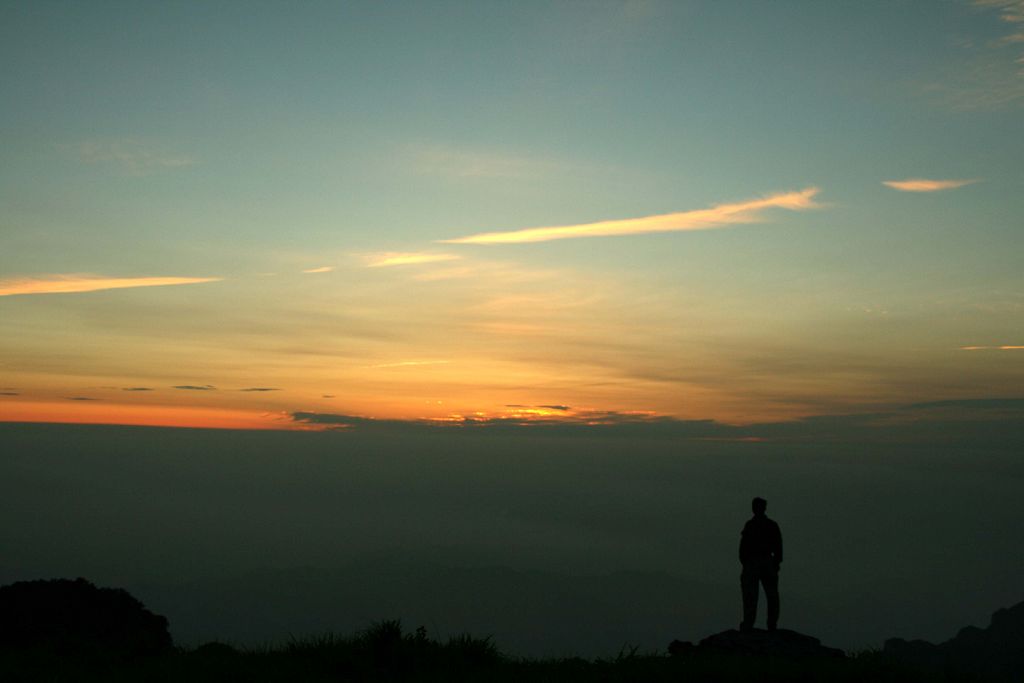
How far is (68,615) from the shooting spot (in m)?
21.4

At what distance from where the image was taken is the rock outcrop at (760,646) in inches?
534

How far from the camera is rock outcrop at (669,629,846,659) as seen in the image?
1357 cm

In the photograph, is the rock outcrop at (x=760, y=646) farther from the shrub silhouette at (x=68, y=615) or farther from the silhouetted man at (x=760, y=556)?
the shrub silhouette at (x=68, y=615)

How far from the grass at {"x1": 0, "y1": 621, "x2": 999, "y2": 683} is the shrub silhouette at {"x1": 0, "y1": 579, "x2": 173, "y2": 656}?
2.67m

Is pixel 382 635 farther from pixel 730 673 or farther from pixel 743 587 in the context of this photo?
pixel 743 587

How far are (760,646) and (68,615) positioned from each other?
18488 mm

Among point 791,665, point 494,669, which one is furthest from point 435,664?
point 791,665

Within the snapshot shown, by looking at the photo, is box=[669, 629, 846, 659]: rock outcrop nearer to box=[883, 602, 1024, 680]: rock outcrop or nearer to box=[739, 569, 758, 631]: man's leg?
box=[739, 569, 758, 631]: man's leg

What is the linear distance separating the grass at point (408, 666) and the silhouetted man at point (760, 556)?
243 cm

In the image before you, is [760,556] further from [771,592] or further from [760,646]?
[760,646]

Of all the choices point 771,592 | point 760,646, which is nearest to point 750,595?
point 771,592

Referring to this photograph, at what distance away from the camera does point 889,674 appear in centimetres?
1170

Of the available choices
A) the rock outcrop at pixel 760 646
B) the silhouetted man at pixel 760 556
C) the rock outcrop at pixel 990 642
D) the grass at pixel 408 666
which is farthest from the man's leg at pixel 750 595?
the rock outcrop at pixel 990 642

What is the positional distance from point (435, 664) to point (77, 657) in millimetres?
6520
